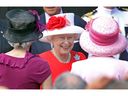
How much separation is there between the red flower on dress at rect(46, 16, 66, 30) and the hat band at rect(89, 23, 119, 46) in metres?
0.63

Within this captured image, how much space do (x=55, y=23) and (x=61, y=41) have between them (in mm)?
124

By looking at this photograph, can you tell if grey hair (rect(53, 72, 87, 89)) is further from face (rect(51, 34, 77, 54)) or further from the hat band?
face (rect(51, 34, 77, 54))

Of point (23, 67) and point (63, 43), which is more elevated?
point (23, 67)

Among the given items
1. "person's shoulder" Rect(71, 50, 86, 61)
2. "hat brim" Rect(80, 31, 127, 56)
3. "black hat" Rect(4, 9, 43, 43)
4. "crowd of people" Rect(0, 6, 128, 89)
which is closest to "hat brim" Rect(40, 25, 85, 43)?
"crowd of people" Rect(0, 6, 128, 89)

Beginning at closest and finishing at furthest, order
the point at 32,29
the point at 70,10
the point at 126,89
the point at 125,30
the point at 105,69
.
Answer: the point at 126,89 → the point at 105,69 → the point at 32,29 → the point at 125,30 → the point at 70,10

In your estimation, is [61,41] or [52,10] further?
[52,10]

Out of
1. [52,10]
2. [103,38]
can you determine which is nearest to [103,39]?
[103,38]

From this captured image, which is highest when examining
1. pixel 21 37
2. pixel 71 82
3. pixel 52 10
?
pixel 71 82

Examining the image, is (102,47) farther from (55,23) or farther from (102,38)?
(55,23)

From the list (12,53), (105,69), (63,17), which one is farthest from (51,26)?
(105,69)

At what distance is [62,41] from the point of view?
2828mm

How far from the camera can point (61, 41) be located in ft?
9.29
